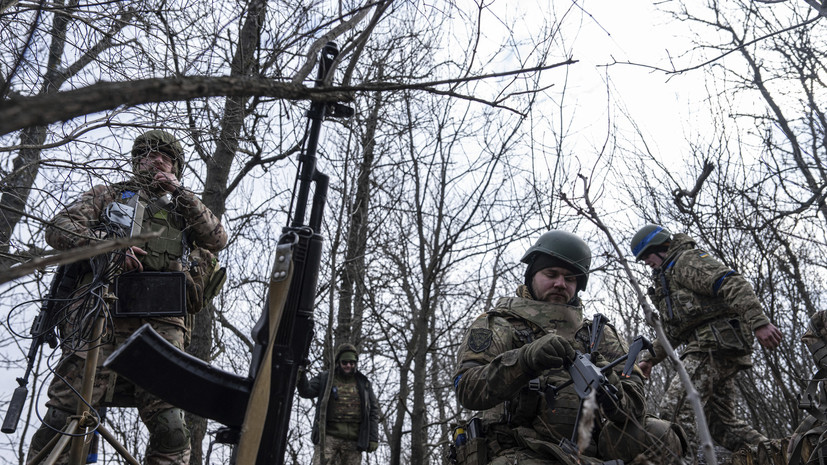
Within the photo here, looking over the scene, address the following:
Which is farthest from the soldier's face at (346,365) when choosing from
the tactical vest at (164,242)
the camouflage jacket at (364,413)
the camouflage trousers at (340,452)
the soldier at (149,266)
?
the tactical vest at (164,242)

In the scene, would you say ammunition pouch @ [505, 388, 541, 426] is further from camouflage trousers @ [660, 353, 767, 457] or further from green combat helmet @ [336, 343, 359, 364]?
green combat helmet @ [336, 343, 359, 364]

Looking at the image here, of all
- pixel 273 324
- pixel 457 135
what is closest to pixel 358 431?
pixel 457 135

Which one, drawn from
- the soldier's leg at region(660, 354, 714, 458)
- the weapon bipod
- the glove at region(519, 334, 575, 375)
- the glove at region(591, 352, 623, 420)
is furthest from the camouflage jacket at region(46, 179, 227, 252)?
the soldier's leg at region(660, 354, 714, 458)

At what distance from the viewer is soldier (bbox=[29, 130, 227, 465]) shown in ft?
11.4

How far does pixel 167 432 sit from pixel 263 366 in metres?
1.42

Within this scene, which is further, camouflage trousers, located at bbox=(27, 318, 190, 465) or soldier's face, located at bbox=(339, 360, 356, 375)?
soldier's face, located at bbox=(339, 360, 356, 375)

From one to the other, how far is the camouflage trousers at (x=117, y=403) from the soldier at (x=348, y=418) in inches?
163

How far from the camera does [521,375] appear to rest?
301 centimetres

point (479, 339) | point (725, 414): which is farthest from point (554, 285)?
point (725, 414)

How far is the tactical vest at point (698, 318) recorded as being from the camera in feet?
18.8

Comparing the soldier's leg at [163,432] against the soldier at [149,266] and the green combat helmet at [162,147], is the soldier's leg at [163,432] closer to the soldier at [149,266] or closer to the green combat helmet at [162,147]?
the soldier at [149,266]

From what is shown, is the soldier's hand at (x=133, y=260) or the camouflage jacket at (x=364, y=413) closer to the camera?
the soldier's hand at (x=133, y=260)

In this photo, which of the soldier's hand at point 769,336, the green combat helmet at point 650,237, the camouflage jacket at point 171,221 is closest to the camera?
the camouflage jacket at point 171,221

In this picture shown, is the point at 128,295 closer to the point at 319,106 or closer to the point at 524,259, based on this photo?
the point at 319,106
